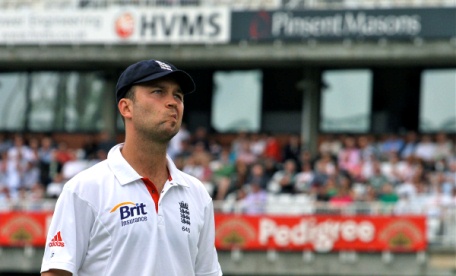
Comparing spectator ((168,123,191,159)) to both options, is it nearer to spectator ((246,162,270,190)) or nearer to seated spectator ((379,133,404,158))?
spectator ((246,162,270,190))

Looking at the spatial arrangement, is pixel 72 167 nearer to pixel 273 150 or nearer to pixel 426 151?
pixel 273 150

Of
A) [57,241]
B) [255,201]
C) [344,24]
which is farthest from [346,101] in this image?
[57,241]

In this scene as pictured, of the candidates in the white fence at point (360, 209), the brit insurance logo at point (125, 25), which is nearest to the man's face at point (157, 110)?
the white fence at point (360, 209)

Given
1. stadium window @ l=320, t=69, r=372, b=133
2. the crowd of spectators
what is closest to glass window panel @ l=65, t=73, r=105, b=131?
the crowd of spectators

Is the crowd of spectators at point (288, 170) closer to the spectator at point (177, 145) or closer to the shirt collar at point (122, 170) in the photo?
the spectator at point (177, 145)

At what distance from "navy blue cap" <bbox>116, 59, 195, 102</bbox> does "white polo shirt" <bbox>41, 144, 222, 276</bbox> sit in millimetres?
295

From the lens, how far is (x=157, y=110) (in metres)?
4.35

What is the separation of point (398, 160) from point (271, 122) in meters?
6.71

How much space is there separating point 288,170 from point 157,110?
16.1 m

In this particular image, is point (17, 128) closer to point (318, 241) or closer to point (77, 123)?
point (77, 123)

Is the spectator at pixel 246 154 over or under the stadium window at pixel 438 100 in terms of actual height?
under

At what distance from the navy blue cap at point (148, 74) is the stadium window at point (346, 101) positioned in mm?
21853

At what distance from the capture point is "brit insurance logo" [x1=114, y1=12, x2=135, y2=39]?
80.4 ft

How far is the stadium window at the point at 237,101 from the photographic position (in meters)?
27.4
